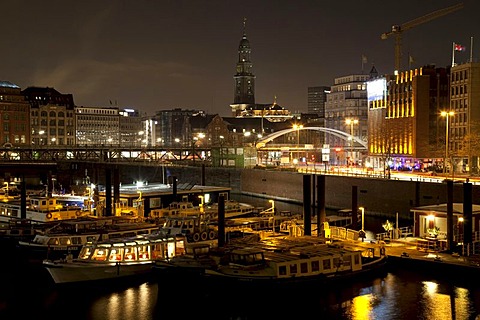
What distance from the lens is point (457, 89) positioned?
96.4 meters

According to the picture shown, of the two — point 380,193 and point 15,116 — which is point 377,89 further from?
point 15,116

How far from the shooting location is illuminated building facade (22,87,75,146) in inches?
6732

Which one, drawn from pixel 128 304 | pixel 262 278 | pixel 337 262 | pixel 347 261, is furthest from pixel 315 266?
pixel 128 304

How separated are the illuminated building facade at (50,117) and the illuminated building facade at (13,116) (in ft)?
36.7

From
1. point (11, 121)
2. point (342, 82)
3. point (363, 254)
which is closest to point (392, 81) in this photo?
point (342, 82)

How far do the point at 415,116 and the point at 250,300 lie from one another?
239ft

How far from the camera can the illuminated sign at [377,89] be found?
112m

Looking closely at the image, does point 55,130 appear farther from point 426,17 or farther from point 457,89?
point 457,89

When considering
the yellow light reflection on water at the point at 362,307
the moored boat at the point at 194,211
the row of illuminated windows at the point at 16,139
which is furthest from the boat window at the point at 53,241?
the row of illuminated windows at the point at 16,139

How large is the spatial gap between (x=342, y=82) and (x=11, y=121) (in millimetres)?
85653

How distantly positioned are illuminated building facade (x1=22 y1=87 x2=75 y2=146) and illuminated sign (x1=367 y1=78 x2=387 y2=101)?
9200cm

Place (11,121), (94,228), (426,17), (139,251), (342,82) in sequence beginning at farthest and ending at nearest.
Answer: (342,82) < (11,121) < (426,17) < (94,228) < (139,251)

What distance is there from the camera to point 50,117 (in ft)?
574

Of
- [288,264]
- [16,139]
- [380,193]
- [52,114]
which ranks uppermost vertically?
[52,114]
